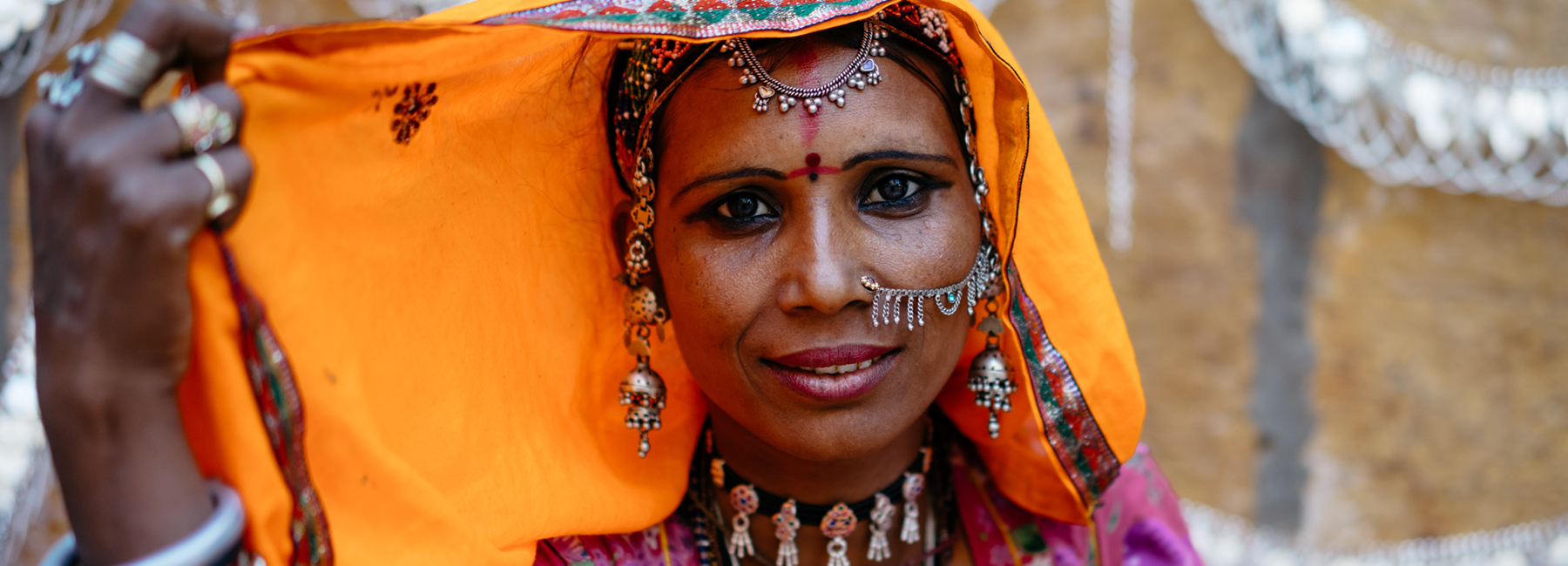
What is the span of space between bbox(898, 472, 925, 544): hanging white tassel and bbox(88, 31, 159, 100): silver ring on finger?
1.34 metres

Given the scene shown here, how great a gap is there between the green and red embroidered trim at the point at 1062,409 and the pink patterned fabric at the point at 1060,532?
14cm

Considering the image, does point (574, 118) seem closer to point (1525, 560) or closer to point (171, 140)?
point (171, 140)

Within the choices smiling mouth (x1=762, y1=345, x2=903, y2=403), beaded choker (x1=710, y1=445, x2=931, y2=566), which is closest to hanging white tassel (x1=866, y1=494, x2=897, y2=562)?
beaded choker (x1=710, y1=445, x2=931, y2=566)

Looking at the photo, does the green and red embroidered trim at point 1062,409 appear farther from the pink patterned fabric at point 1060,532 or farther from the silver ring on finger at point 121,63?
the silver ring on finger at point 121,63

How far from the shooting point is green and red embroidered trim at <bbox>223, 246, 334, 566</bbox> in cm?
110

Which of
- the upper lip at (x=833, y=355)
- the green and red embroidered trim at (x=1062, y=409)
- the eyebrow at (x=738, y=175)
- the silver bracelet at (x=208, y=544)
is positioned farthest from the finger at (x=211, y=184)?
the green and red embroidered trim at (x=1062, y=409)

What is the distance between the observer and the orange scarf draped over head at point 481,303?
1.14 meters

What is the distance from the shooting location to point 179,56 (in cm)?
105

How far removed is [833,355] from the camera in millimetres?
1520

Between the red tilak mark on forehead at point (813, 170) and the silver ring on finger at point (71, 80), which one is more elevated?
the red tilak mark on forehead at point (813, 170)

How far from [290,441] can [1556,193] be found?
3.58 metres

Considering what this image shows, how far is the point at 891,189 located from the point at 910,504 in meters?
0.65

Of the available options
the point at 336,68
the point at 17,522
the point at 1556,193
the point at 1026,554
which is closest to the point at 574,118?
the point at 336,68

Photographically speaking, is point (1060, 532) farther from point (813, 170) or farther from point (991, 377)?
point (813, 170)
